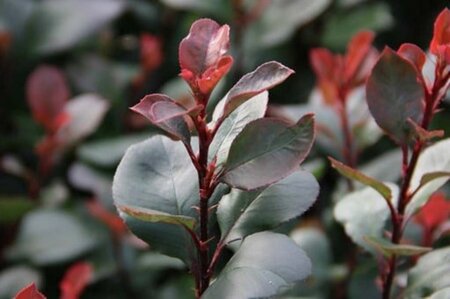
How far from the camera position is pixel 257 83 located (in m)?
0.67

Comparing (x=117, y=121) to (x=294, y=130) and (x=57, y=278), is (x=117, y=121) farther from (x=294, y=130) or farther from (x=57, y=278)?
(x=294, y=130)

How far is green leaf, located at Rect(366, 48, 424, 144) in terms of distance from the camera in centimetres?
78

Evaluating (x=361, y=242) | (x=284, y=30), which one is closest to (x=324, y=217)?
(x=284, y=30)

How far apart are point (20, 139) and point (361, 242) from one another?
0.84 metres

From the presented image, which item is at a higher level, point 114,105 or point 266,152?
point 266,152

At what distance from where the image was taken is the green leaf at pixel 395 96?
78 cm

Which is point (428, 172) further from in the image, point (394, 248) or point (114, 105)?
point (114, 105)

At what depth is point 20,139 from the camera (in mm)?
1555

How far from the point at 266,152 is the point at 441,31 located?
7.2 inches

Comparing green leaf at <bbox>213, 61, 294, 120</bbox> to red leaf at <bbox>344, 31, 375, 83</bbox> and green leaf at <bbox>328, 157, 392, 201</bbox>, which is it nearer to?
green leaf at <bbox>328, 157, 392, 201</bbox>

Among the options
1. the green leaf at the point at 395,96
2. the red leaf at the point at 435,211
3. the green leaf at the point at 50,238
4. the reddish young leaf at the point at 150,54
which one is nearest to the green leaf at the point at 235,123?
the green leaf at the point at 395,96

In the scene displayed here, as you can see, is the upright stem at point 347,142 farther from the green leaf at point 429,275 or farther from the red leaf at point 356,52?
the green leaf at point 429,275

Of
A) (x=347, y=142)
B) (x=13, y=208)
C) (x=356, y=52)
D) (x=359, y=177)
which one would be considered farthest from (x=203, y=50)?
(x=13, y=208)

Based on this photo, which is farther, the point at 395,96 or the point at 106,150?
the point at 106,150
